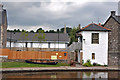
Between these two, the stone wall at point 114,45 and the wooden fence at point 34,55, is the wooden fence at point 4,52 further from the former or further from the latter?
the stone wall at point 114,45

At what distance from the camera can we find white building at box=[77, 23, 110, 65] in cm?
2803

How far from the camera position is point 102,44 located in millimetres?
28203

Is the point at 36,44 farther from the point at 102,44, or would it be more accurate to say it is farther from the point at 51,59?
the point at 102,44

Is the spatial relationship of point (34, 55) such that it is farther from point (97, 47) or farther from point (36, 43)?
point (36, 43)

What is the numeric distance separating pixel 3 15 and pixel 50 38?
13.1m

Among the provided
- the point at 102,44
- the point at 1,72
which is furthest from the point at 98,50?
the point at 1,72

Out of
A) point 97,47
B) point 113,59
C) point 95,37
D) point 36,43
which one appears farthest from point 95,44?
point 36,43

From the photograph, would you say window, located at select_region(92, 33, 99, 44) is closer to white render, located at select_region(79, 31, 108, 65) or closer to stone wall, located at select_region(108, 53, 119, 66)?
white render, located at select_region(79, 31, 108, 65)

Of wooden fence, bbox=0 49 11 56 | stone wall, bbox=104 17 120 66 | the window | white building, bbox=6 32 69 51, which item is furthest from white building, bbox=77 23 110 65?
white building, bbox=6 32 69 51

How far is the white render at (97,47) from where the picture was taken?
28.0 metres

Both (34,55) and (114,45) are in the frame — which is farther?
(34,55)

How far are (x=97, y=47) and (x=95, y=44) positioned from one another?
1.79ft

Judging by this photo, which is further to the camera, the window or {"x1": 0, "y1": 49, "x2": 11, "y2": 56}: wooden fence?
{"x1": 0, "y1": 49, "x2": 11, "y2": 56}: wooden fence

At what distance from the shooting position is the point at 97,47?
92.3 ft
